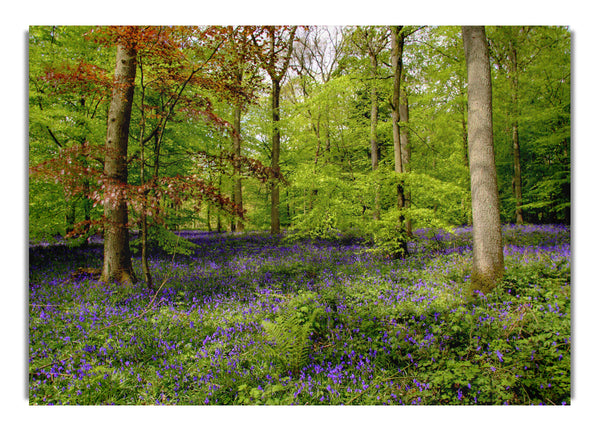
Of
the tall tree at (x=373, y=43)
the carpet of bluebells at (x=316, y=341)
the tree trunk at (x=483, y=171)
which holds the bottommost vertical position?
the carpet of bluebells at (x=316, y=341)

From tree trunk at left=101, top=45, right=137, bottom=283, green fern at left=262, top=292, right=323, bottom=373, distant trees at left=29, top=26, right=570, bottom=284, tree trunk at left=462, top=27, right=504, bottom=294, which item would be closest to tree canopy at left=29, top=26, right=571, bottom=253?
distant trees at left=29, top=26, right=570, bottom=284

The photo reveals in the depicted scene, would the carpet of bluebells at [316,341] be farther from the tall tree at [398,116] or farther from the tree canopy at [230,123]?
the tall tree at [398,116]

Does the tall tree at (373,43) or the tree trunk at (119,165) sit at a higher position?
the tall tree at (373,43)

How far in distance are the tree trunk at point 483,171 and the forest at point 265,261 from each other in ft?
0.07

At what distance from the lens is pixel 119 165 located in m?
5.21

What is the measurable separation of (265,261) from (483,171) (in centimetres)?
529

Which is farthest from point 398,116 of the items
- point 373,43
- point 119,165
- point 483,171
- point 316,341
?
point 119,165

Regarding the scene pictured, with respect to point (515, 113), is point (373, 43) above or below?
above

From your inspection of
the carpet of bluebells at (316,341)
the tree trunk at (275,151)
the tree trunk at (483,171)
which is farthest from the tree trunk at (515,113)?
the tree trunk at (275,151)

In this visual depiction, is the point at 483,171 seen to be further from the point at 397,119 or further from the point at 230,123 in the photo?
the point at 230,123

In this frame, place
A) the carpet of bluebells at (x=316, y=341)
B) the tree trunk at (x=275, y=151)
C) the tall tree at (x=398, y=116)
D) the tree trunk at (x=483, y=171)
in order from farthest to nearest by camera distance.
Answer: the tree trunk at (x=275, y=151) < the tall tree at (x=398, y=116) < the tree trunk at (x=483, y=171) < the carpet of bluebells at (x=316, y=341)

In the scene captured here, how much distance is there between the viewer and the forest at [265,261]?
2.89m

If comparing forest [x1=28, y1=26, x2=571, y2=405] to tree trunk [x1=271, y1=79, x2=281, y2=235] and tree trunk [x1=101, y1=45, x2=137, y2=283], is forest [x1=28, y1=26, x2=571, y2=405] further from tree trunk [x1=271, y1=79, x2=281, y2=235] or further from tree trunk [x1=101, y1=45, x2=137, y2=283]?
tree trunk [x1=271, y1=79, x2=281, y2=235]
